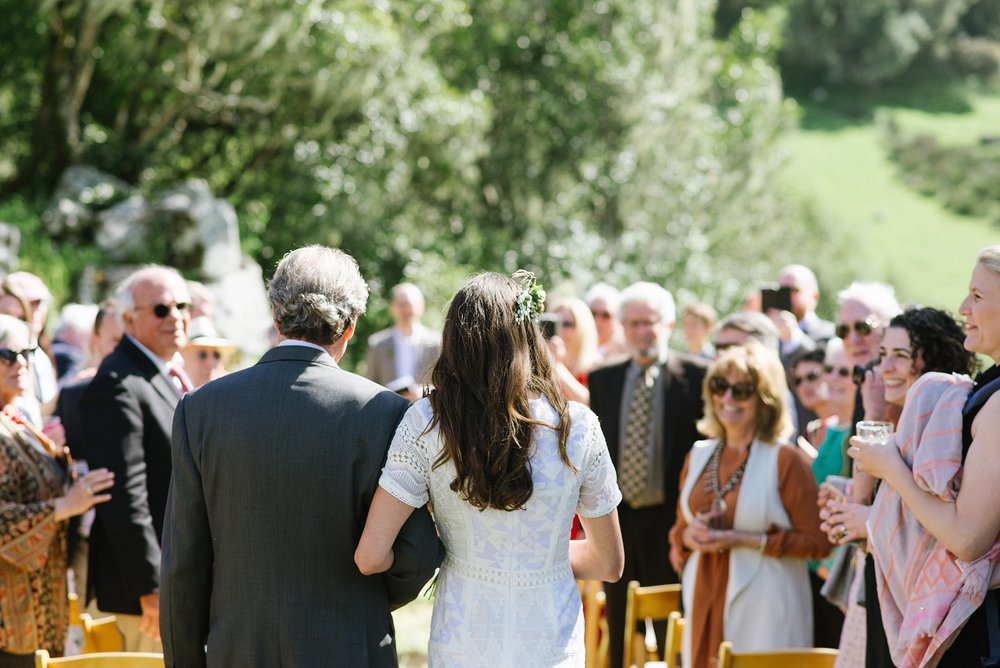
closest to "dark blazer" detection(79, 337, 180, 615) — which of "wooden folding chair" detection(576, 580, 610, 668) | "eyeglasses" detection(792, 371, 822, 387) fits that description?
"wooden folding chair" detection(576, 580, 610, 668)

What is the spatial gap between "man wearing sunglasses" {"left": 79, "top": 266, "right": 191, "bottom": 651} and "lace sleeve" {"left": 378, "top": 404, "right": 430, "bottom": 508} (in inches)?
64.9

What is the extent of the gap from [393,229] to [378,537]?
41.3 feet

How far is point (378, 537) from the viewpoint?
8.51 feet

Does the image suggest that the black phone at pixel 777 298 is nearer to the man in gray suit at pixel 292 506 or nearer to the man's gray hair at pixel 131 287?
the man's gray hair at pixel 131 287

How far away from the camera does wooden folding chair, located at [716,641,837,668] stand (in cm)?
317

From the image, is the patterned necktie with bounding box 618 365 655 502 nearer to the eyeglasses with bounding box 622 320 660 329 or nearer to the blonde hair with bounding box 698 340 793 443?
the eyeglasses with bounding box 622 320 660 329

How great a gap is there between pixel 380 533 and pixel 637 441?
3.12 meters

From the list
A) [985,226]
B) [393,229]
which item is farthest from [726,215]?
[985,226]

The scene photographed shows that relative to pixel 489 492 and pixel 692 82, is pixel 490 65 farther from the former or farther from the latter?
pixel 489 492

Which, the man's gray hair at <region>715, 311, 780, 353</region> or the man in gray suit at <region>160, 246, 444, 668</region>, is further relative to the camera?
the man's gray hair at <region>715, 311, 780, 353</region>

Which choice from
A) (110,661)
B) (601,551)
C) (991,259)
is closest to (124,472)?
(110,661)

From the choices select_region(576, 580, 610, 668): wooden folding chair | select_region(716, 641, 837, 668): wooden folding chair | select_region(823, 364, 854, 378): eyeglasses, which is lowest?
select_region(576, 580, 610, 668): wooden folding chair

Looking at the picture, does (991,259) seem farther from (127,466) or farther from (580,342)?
(580,342)

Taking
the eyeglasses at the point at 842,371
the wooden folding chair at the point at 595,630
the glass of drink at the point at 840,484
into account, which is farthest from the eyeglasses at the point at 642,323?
the glass of drink at the point at 840,484
